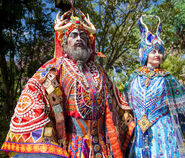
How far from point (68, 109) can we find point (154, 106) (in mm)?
1319

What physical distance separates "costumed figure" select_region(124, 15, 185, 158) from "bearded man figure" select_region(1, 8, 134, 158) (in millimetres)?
418

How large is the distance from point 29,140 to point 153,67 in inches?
85.4

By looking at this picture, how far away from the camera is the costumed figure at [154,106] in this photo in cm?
329

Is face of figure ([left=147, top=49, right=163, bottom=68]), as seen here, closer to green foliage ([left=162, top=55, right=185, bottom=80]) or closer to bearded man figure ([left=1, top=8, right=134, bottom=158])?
bearded man figure ([left=1, top=8, right=134, bottom=158])

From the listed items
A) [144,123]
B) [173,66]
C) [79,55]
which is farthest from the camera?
[173,66]

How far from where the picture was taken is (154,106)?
339 cm

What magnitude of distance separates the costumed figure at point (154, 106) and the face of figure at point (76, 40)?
1098 millimetres

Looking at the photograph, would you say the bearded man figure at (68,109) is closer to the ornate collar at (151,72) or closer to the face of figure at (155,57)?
the ornate collar at (151,72)

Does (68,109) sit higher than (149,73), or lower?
lower

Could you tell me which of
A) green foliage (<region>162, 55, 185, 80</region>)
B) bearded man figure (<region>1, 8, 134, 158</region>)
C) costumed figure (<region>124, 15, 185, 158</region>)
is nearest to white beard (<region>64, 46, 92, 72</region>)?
bearded man figure (<region>1, 8, 134, 158</region>)

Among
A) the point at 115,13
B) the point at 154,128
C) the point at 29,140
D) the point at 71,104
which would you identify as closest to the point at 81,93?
the point at 71,104

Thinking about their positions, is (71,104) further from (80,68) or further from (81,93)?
(80,68)

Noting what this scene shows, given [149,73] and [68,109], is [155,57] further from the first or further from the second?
[68,109]

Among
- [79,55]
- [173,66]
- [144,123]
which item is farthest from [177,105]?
[173,66]
